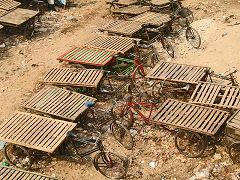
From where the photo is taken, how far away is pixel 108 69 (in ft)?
35.5

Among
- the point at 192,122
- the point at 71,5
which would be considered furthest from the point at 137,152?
the point at 71,5

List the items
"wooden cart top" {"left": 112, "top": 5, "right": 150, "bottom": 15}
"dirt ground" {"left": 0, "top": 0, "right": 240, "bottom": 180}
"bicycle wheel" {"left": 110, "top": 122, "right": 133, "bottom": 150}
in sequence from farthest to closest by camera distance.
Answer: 1. "wooden cart top" {"left": 112, "top": 5, "right": 150, "bottom": 15}
2. "bicycle wheel" {"left": 110, "top": 122, "right": 133, "bottom": 150}
3. "dirt ground" {"left": 0, "top": 0, "right": 240, "bottom": 180}

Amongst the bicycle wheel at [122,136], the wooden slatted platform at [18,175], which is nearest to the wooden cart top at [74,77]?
the bicycle wheel at [122,136]

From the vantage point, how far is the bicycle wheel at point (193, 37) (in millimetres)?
11812

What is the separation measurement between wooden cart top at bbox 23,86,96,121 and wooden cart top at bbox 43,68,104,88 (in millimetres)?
352

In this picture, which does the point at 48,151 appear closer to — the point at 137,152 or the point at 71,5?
the point at 137,152

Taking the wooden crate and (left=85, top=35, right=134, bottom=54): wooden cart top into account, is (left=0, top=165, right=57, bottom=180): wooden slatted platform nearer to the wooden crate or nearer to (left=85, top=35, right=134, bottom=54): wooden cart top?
the wooden crate

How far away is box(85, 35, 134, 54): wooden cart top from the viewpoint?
1113cm

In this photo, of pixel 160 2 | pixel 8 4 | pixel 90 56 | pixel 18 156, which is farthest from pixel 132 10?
pixel 18 156

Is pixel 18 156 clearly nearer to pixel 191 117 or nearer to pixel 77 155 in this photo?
pixel 77 155

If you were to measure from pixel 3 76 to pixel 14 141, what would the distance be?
149 inches

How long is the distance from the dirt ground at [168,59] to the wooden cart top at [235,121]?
2.22ft

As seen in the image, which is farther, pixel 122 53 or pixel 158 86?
pixel 122 53

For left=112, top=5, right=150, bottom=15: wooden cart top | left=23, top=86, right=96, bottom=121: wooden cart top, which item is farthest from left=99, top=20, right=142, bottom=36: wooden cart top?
left=23, top=86, right=96, bottom=121: wooden cart top
